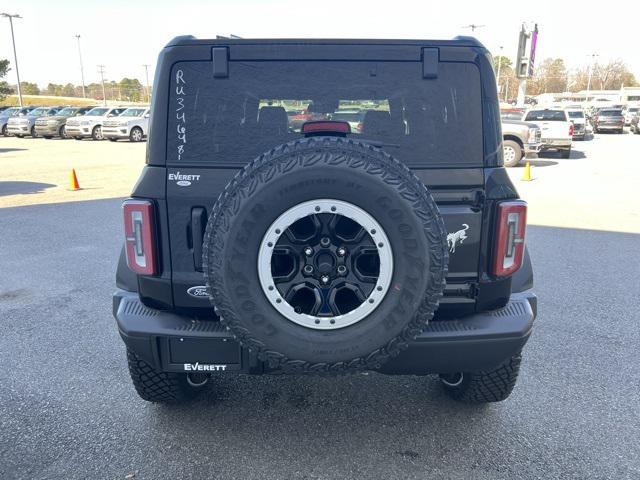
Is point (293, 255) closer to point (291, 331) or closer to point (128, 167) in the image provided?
point (291, 331)

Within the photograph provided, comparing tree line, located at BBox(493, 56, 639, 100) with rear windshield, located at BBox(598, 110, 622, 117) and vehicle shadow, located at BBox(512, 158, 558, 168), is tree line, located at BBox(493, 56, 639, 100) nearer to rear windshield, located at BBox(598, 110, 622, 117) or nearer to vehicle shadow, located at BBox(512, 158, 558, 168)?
rear windshield, located at BBox(598, 110, 622, 117)

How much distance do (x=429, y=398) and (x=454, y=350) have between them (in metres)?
0.97

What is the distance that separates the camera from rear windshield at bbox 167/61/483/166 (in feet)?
8.09

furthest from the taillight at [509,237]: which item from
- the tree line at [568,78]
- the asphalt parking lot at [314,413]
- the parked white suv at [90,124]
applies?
the tree line at [568,78]

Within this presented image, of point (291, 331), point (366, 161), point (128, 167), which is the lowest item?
point (128, 167)

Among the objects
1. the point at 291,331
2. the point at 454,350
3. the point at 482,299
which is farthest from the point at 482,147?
the point at 291,331

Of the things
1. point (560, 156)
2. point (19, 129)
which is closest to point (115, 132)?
point (19, 129)

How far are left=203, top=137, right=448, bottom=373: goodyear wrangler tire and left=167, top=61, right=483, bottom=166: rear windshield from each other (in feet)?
1.49

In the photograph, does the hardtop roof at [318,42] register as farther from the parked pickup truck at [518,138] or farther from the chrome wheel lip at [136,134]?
the chrome wheel lip at [136,134]

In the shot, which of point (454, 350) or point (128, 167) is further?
point (128, 167)

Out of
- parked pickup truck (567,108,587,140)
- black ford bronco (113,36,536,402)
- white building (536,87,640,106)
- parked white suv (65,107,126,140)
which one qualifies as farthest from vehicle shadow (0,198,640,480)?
white building (536,87,640,106)

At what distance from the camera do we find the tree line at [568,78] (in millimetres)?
113250

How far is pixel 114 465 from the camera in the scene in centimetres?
261

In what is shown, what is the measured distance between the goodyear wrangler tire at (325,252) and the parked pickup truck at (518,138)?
45.0ft
